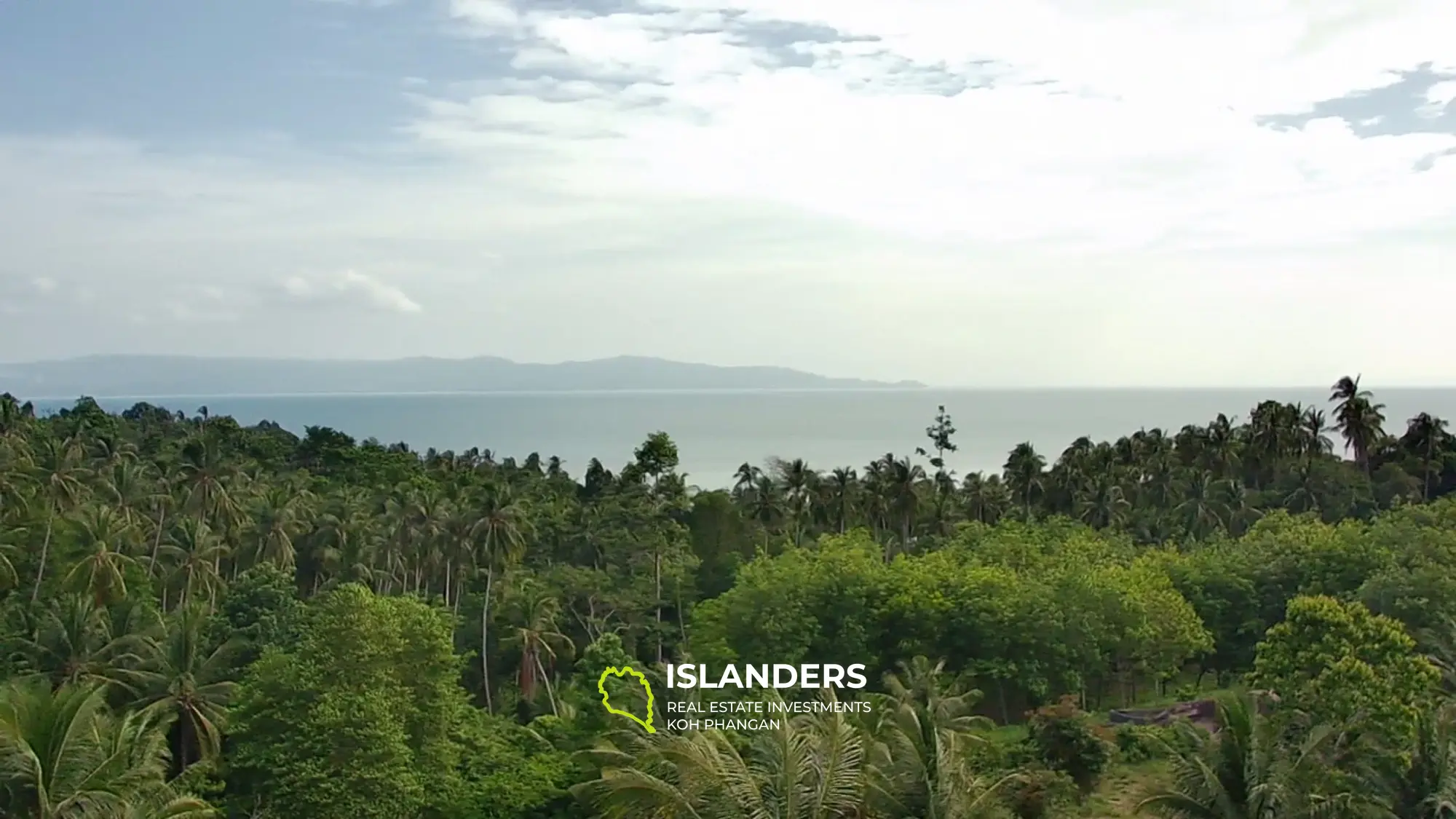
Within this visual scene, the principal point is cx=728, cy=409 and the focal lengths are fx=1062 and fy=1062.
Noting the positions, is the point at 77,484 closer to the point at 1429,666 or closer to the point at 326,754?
the point at 326,754

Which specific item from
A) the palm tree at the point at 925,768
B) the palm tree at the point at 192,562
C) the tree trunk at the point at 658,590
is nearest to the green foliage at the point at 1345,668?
the palm tree at the point at 925,768

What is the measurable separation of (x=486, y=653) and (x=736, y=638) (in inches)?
447

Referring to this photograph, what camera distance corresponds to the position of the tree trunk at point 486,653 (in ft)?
114

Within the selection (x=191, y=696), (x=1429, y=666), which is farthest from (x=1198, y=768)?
(x=191, y=696)

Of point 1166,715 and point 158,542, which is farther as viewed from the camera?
point 158,542

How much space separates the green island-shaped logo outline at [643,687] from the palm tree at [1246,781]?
7.83 meters

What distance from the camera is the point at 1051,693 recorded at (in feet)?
89.7

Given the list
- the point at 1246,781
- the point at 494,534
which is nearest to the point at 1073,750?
the point at 1246,781

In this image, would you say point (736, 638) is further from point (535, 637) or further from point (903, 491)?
point (903, 491)

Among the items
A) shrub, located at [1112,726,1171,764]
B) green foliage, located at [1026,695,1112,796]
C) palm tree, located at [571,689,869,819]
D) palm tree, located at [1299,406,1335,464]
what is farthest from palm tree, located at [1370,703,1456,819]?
palm tree, located at [1299,406,1335,464]

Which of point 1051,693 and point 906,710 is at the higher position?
point 906,710

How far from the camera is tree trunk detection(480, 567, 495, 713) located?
3462cm

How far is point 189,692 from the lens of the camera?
21156 mm

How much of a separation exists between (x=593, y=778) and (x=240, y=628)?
1418cm
